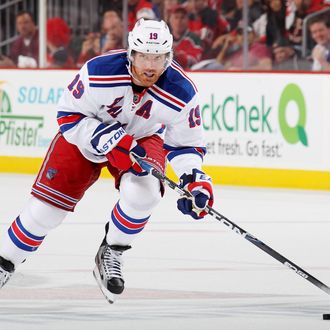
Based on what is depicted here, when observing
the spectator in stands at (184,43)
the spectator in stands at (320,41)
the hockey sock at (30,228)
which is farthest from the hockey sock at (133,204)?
the spectator in stands at (184,43)

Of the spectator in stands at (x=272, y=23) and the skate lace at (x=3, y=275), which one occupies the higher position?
the skate lace at (x=3, y=275)

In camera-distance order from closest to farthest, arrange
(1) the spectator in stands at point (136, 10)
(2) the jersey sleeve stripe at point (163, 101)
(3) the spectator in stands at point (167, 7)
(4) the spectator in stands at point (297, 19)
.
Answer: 1. (2) the jersey sleeve stripe at point (163, 101)
2. (4) the spectator in stands at point (297, 19)
3. (3) the spectator in stands at point (167, 7)
4. (1) the spectator in stands at point (136, 10)

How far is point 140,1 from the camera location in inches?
434

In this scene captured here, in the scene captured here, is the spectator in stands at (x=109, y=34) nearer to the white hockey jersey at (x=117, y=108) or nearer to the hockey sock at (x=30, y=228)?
the white hockey jersey at (x=117, y=108)

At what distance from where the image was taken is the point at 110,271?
485 cm

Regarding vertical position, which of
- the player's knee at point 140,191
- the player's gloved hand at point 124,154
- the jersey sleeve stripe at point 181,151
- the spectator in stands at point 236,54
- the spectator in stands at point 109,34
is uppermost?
the player's gloved hand at point 124,154

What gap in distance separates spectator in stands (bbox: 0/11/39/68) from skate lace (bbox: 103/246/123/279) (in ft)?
22.0

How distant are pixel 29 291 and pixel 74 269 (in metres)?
0.67

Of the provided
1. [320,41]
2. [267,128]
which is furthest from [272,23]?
[267,128]

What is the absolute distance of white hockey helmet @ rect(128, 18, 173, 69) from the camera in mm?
4637

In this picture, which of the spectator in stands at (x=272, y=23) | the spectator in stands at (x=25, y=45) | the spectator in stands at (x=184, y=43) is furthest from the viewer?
the spectator in stands at (x=25, y=45)

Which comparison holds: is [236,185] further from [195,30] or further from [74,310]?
[74,310]

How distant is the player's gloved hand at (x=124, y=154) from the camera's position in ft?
15.4

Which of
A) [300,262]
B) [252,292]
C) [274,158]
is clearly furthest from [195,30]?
[252,292]
